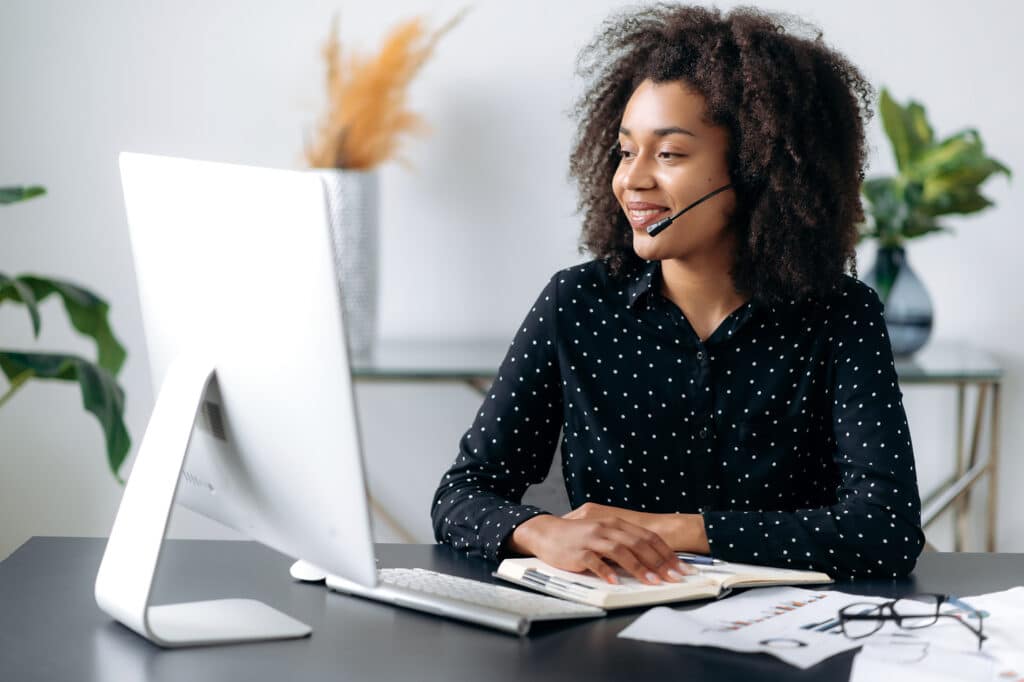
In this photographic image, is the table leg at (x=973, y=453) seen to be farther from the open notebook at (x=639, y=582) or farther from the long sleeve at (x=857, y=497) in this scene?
the open notebook at (x=639, y=582)

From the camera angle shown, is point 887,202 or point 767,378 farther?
point 887,202

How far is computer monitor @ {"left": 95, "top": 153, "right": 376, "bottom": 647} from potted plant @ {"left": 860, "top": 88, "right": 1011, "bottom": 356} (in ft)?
5.61

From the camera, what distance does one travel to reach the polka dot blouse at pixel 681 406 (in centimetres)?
150

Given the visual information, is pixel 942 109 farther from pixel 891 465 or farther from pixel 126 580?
pixel 126 580

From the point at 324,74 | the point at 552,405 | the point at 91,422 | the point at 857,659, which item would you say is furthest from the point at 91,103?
the point at 857,659

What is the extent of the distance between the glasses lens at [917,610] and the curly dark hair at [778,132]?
49cm

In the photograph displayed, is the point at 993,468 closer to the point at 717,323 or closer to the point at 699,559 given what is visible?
the point at 717,323

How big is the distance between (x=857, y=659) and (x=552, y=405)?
0.70 meters

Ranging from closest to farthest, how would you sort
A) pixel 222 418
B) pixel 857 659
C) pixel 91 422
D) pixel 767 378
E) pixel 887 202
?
1. pixel 857 659
2. pixel 222 418
3. pixel 767 378
4. pixel 887 202
5. pixel 91 422

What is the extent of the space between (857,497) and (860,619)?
303mm

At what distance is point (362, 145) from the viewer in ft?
8.69

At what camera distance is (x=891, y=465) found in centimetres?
141

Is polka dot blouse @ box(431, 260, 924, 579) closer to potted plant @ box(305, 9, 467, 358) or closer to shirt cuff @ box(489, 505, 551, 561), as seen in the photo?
shirt cuff @ box(489, 505, 551, 561)

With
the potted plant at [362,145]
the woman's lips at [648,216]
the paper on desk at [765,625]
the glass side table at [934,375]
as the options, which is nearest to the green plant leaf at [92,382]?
the glass side table at [934,375]
